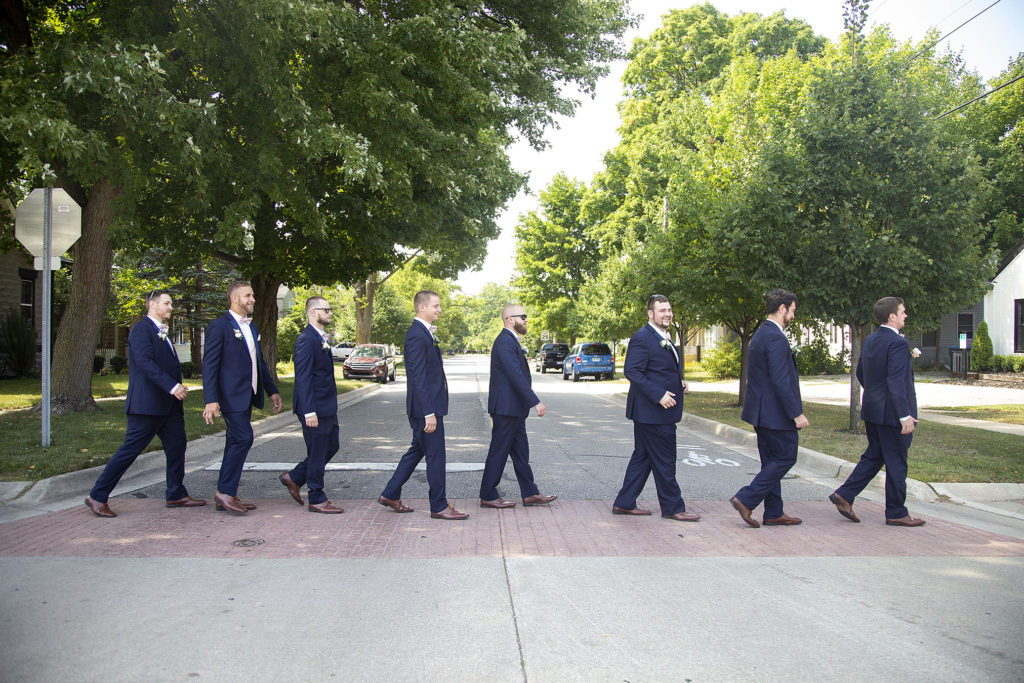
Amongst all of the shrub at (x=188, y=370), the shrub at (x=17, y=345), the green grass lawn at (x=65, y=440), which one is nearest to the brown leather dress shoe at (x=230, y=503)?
the green grass lawn at (x=65, y=440)

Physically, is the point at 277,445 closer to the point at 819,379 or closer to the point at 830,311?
the point at 830,311

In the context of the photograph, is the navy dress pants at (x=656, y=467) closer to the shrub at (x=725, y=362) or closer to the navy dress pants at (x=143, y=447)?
the navy dress pants at (x=143, y=447)

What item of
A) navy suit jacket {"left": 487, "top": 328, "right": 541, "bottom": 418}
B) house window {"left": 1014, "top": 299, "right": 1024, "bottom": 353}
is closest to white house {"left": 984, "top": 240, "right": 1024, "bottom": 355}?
house window {"left": 1014, "top": 299, "right": 1024, "bottom": 353}

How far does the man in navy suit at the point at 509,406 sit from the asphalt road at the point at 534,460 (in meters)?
0.72

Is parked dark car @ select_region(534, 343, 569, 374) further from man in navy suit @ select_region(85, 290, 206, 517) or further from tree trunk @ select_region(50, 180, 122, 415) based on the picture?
man in navy suit @ select_region(85, 290, 206, 517)

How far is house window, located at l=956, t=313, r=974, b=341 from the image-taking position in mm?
31587

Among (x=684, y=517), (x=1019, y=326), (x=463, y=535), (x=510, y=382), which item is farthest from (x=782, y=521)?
(x=1019, y=326)

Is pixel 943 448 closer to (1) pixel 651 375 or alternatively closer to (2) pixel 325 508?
(1) pixel 651 375

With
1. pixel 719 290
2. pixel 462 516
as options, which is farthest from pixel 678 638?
pixel 719 290

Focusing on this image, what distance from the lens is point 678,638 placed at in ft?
12.4

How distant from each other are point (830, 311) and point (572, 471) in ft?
20.2

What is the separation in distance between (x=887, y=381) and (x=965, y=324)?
30486 millimetres

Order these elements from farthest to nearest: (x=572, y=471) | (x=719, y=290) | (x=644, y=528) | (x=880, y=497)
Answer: (x=719, y=290) → (x=572, y=471) → (x=880, y=497) → (x=644, y=528)

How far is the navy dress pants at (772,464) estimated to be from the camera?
6.11 m
